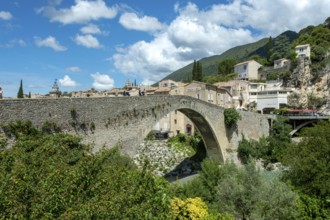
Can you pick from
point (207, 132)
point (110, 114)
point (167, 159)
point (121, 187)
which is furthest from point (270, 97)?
point (121, 187)

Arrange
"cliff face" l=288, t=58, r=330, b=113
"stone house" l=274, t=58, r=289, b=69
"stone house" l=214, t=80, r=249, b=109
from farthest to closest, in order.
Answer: "stone house" l=274, t=58, r=289, b=69 < "stone house" l=214, t=80, r=249, b=109 < "cliff face" l=288, t=58, r=330, b=113

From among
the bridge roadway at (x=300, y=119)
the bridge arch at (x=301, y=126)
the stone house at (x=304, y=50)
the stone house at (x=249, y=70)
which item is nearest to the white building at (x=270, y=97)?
the stone house at (x=304, y=50)

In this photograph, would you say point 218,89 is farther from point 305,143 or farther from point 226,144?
point 305,143

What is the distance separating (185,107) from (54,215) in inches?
895

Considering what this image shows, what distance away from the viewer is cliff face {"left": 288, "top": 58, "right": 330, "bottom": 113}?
5200cm

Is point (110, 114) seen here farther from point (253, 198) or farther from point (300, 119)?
point (300, 119)

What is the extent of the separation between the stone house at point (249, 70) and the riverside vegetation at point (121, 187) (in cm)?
5481

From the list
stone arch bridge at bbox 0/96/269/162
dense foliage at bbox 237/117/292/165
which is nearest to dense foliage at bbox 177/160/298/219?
stone arch bridge at bbox 0/96/269/162

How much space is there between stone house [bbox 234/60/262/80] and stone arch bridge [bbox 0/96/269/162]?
4506cm

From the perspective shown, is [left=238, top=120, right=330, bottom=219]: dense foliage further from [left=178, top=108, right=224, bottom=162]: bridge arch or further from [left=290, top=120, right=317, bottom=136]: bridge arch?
[left=290, top=120, right=317, bottom=136]: bridge arch

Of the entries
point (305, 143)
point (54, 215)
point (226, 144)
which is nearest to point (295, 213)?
point (305, 143)

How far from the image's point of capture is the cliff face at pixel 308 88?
171 feet

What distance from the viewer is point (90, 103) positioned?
1909cm

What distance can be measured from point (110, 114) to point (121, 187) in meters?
12.2
